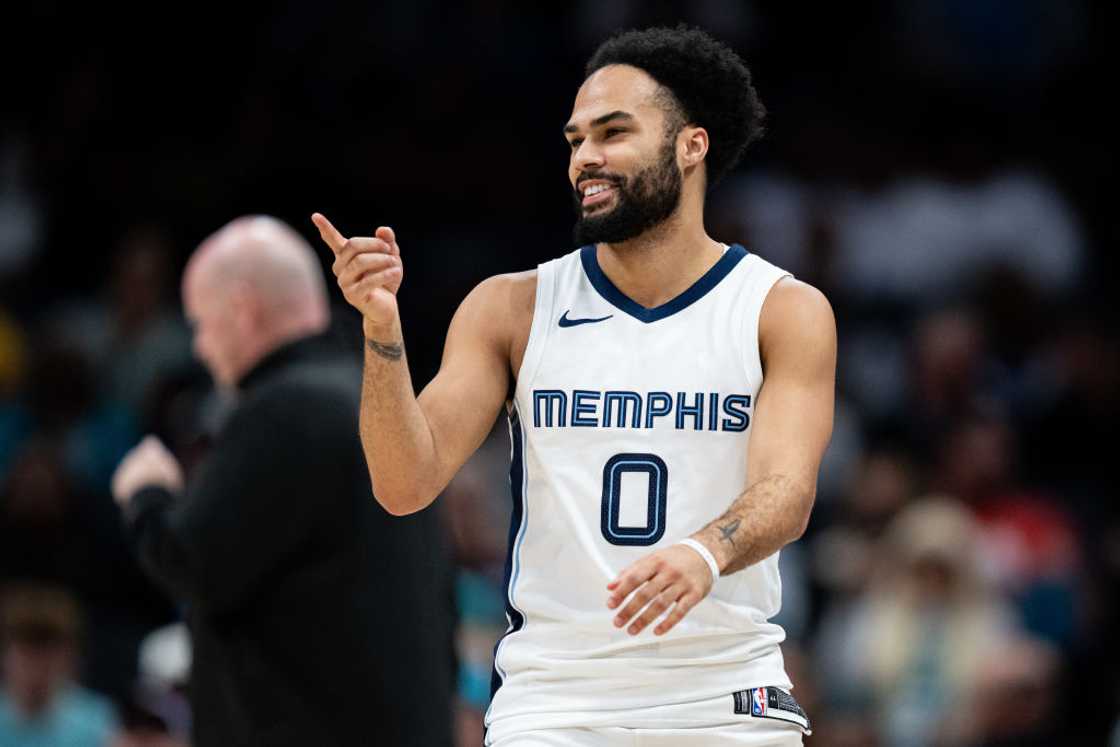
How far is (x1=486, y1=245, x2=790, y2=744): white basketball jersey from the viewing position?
171 inches

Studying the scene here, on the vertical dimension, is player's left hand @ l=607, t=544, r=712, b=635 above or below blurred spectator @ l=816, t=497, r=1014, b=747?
above

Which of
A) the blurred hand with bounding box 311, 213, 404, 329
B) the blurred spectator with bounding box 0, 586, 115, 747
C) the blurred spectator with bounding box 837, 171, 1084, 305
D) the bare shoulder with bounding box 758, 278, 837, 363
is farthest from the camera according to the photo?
the blurred spectator with bounding box 837, 171, 1084, 305

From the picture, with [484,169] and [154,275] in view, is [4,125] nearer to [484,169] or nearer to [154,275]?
[154,275]

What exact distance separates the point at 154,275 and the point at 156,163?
1052 mm

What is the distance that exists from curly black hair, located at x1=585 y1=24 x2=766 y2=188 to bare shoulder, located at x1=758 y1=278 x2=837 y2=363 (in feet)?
1.43

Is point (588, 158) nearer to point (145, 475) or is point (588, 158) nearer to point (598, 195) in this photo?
point (598, 195)

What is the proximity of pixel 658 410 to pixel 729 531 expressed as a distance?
1.51 ft

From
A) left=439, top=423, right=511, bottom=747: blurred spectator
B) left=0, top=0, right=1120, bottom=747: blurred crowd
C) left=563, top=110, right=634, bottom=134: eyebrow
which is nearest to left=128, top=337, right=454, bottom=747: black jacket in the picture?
left=563, top=110, right=634, bottom=134: eyebrow

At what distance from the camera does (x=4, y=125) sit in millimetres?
11984

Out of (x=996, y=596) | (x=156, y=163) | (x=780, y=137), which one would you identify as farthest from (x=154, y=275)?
(x=996, y=596)

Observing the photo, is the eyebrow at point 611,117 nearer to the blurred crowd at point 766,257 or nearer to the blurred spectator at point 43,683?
the blurred crowd at point 766,257

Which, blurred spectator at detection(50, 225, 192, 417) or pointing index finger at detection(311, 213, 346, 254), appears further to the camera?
blurred spectator at detection(50, 225, 192, 417)

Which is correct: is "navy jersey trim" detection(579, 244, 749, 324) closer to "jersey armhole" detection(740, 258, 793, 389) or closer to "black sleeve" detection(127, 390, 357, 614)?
"jersey armhole" detection(740, 258, 793, 389)

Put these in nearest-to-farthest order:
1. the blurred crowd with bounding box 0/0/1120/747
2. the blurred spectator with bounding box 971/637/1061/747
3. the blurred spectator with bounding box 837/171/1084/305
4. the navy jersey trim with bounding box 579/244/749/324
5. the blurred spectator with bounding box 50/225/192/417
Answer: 1. the navy jersey trim with bounding box 579/244/749/324
2. the blurred spectator with bounding box 971/637/1061/747
3. the blurred crowd with bounding box 0/0/1120/747
4. the blurred spectator with bounding box 50/225/192/417
5. the blurred spectator with bounding box 837/171/1084/305
